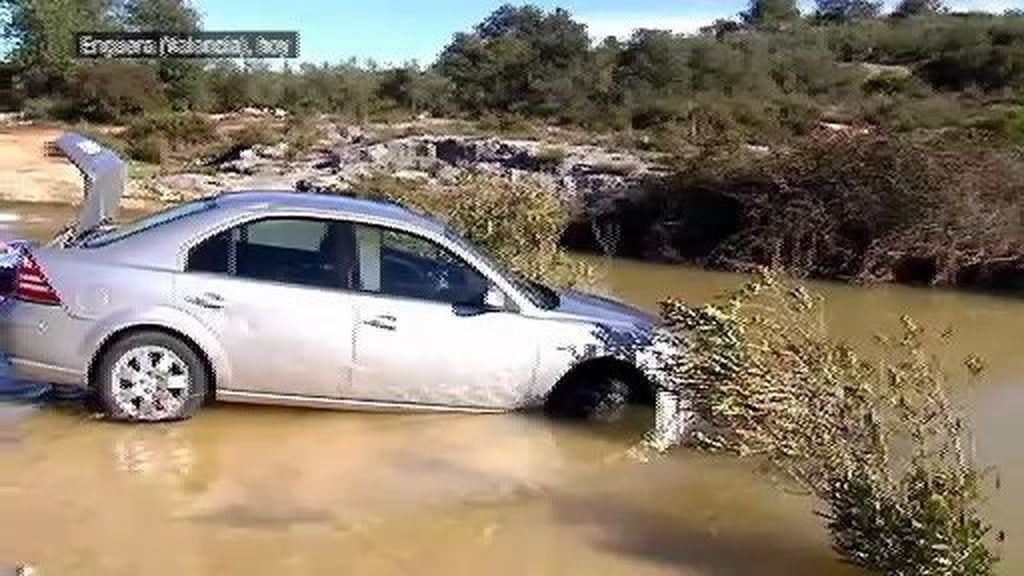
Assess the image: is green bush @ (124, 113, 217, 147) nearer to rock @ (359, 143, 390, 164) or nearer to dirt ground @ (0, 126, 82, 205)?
dirt ground @ (0, 126, 82, 205)

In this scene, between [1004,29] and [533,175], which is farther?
[1004,29]

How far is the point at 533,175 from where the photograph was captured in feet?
83.9

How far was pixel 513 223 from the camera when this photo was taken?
13.8 m

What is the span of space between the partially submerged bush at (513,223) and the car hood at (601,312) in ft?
9.68

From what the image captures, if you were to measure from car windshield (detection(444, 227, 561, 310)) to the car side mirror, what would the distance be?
0.55ft

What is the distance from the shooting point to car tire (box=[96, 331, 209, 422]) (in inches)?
316

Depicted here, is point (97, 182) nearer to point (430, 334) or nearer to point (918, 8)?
point (430, 334)

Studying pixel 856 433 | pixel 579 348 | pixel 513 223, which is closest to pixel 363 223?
pixel 579 348

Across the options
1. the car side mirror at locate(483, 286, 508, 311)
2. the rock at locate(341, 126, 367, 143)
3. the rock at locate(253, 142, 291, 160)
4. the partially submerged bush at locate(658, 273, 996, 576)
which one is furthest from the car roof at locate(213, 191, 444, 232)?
the rock at locate(341, 126, 367, 143)

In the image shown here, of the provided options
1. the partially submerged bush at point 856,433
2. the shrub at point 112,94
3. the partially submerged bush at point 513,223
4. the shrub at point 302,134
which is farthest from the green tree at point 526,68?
the partially submerged bush at point 856,433

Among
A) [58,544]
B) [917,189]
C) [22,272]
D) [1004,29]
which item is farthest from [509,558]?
[1004,29]

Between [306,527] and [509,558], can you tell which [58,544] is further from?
[509,558]

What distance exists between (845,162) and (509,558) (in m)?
14.3

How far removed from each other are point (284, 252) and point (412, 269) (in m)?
0.77
